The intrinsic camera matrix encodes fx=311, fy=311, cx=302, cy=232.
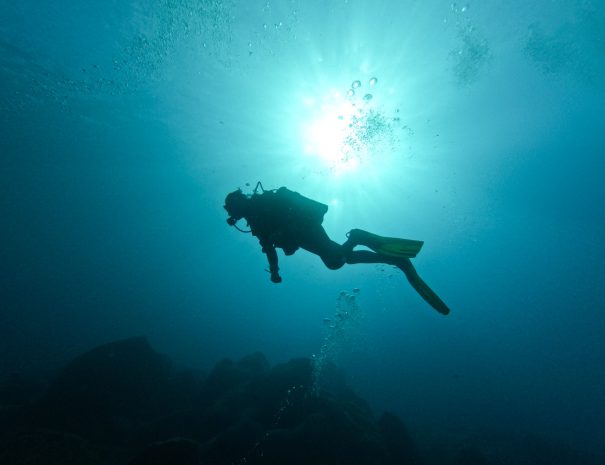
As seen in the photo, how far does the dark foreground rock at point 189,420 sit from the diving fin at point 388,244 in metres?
5.03

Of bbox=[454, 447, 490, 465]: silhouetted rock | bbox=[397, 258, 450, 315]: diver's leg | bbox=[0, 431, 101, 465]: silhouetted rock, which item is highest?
bbox=[397, 258, 450, 315]: diver's leg

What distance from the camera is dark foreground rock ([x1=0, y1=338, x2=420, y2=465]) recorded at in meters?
8.73

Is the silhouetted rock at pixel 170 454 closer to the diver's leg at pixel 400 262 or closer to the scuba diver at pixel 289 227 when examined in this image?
the scuba diver at pixel 289 227

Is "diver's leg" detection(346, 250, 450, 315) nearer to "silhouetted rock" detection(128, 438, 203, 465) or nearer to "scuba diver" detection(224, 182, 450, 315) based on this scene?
"scuba diver" detection(224, 182, 450, 315)

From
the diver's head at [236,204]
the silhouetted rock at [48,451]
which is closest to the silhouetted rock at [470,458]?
the silhouetted rock at [48,451]

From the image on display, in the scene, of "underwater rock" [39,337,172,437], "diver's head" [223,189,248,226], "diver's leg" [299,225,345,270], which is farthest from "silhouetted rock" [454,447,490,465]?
"diver's head" [223,189,248,226]

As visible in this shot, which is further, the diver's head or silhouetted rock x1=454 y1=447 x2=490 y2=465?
silhouetted rock x1=454 y1=447 x2=490 y2=465

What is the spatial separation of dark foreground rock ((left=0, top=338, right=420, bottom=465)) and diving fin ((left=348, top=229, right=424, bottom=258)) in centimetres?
503

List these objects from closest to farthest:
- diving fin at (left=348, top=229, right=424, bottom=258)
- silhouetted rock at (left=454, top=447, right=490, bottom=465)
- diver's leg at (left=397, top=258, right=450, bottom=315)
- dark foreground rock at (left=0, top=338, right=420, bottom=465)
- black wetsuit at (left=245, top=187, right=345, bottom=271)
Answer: black wetsuit at (left=245, top=187, right=345, bottom=271), diving fin at (left=348, top=229, right=424, bottom=258), diver's leg at (left=397, top=258, right=450, bottom=315), dark foreground rock at (left=0, top=338, right=420, bottom=465), silhouetted rock at (left=454, top=447, right=490, bottom=465)

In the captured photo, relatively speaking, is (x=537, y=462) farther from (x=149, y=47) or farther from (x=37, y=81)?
(x=37, y=81)

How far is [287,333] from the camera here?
84.9 meters

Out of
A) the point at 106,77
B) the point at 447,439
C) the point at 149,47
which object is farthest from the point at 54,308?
the point at 447,439

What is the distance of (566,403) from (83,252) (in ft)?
317

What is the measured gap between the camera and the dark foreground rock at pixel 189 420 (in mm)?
8734
